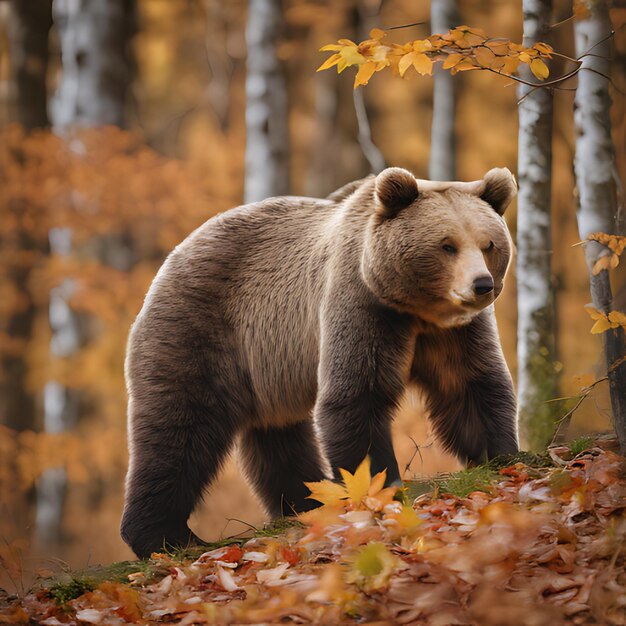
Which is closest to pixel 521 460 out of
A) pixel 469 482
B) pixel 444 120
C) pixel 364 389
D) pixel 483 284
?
pixel 469 482

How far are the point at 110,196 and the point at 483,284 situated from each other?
8.56 m

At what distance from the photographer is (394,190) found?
4.50 m

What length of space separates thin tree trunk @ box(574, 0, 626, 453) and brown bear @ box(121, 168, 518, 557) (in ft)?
1.90

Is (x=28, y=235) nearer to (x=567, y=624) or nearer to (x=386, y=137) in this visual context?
(x=386, y=137)

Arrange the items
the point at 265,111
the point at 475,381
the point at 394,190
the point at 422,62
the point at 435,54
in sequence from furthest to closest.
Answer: the point at 265,111 < the point at 475,381 < the point at 394,190 < the point at 435,54 < the point at 422,62

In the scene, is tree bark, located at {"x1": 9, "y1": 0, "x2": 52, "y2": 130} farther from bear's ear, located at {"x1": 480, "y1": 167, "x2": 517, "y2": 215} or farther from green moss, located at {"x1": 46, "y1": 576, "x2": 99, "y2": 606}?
green moss, located at {"x1": 46, "y1": 576, "x2": 99, "y2": 606}

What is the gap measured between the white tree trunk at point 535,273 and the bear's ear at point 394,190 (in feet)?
6.90

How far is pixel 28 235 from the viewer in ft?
41.0

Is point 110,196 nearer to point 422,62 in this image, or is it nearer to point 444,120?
point 444,120

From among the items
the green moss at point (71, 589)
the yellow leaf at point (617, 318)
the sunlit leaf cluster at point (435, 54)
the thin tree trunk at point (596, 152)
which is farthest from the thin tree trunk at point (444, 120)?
the green moss at point (71, 589)

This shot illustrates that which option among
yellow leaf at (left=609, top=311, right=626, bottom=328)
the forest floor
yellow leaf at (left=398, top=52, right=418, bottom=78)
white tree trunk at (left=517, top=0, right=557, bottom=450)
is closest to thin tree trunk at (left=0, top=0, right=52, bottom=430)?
white tree trunk at (left=517, top=0, right=557, bottom=450)

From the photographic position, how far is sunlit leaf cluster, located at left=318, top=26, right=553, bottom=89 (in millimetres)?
3824

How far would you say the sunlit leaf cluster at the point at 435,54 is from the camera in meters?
3.82

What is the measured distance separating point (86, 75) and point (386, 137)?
16.6ft
